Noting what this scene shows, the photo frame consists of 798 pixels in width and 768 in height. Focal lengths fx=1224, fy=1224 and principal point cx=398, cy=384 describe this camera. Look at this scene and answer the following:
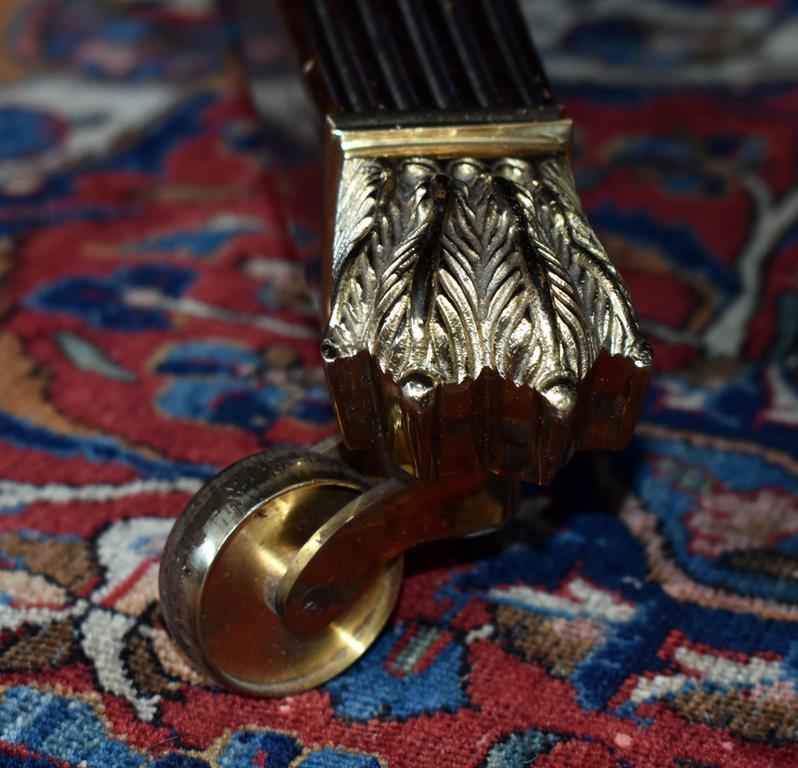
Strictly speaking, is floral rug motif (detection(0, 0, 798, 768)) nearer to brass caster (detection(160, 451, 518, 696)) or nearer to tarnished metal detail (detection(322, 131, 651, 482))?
brass caster (detection(160, 451, 518, 696))

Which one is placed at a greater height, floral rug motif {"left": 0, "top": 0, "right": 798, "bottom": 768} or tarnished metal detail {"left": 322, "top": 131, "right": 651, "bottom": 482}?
tarnished metal detail {"left": 322, "top": 131, "right": 651, "bottom": 482}

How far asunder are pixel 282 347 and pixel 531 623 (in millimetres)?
387

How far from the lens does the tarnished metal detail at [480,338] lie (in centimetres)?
60

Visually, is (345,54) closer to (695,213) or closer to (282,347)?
(282,347)

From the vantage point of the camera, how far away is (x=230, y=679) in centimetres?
68

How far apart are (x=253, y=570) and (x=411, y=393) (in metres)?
0.15

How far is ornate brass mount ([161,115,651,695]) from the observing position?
0.61 metres

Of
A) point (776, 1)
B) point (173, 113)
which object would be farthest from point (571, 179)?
point (776, 1)

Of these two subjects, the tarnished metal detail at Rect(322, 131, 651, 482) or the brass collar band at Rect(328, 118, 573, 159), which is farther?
the brass collar band at Rect(328, 118, 573, 159)

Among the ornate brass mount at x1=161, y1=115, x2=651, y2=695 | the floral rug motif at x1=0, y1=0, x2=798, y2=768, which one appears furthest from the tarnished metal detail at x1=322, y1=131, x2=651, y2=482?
the floral rug motif at x1=0, y1=0, x2=798, y2=768

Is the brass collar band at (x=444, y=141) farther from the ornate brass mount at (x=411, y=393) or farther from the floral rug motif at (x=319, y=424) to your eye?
the floral rug motif at (x=319, y=424)

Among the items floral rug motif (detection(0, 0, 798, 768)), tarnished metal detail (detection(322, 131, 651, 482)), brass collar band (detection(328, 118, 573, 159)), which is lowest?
floral rug motif (detection(0, 0, 798, 768))

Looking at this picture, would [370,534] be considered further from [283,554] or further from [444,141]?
[444,141]

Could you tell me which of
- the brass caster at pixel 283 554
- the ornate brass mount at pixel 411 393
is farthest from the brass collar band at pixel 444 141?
the brass caster at pixel 283 554
